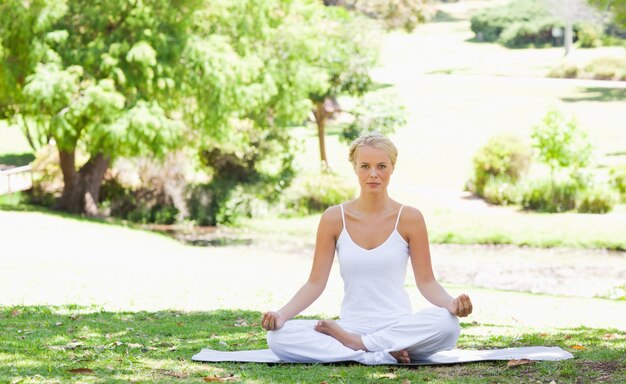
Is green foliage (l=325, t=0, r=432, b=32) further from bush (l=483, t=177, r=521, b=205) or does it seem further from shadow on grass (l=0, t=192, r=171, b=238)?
shadow on grass (l=0, t=192, r=171, b=238)

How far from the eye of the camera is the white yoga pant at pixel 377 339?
19.7 ft

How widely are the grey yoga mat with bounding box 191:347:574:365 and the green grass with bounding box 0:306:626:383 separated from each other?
78mm

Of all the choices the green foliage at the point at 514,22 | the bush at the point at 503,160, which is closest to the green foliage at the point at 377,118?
the bush at the point at 503,160

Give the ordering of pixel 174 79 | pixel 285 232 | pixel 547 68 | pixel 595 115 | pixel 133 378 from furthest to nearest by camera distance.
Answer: pixel 547 68 < pixel 595 115 < pixel 285 232 < pixel 174 79 < pixel 133 378

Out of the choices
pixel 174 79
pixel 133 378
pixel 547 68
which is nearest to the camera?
pixel 133 378

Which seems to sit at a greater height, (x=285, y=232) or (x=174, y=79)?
Answer: (x=174, y=79)

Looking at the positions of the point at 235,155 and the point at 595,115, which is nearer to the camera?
the point at 235,155

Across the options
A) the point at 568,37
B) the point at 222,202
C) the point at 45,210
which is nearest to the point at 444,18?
the point at 568,37

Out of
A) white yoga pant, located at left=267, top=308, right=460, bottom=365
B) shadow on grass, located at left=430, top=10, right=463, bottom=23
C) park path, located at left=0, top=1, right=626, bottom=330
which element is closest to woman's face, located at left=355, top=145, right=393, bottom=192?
white yoga pant, located at left=267, top=308, right=460, bottom=365

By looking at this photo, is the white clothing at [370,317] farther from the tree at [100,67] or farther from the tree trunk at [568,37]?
the tree trunk at [568,37]

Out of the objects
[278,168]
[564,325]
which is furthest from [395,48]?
[564,325]

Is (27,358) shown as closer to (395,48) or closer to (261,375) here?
(261,375)

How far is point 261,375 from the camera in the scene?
5875 millimetres

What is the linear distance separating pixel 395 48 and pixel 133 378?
52.8 metres
